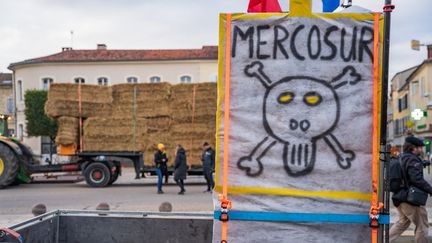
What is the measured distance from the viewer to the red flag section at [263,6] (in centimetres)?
390

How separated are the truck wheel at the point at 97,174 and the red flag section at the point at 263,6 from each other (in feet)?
52.2

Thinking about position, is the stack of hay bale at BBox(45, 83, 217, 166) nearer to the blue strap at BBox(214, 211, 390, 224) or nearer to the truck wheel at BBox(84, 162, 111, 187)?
the truck wheel at BBox(84, 162, 111, 187)

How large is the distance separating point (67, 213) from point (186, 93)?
1438 centimetres

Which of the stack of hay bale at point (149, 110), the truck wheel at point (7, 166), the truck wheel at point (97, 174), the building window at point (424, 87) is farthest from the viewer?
the building window at point (424, 87)

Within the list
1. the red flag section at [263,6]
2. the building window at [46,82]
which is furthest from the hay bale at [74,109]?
the building window at [46,82]

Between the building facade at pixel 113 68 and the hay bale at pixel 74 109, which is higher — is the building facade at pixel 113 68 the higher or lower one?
the higher one

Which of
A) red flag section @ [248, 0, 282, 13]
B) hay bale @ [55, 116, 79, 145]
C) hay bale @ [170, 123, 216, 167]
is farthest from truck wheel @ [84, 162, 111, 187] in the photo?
red flag section @ [248, 0, 282, 13]

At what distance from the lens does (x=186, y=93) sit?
1895 cm

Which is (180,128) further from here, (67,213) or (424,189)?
(67,213)

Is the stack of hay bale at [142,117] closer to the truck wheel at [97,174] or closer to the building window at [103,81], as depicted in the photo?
the truck wheel at [97,174]

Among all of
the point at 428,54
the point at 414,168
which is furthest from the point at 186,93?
the point at 428,54

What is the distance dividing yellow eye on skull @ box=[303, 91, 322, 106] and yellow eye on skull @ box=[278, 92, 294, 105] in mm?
86

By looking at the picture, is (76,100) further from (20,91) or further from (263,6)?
(20,91)

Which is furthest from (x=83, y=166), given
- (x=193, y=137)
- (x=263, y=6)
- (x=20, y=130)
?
(x=20, y=130)
